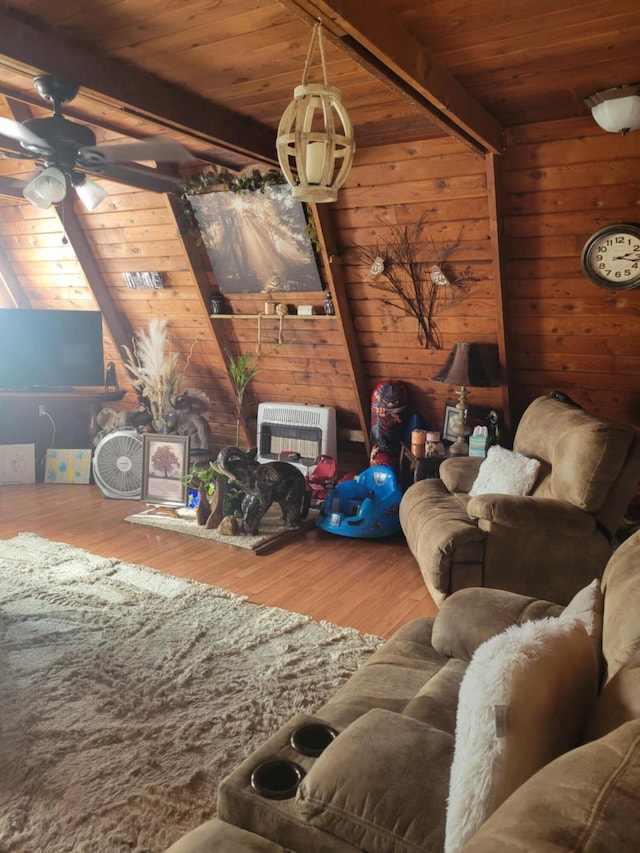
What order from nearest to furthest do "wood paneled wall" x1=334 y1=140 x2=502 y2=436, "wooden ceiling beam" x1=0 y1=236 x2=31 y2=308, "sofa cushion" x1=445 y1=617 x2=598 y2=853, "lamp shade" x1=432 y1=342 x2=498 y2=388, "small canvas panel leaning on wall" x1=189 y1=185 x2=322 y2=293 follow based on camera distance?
"sofa cushion" x1=445 y1=617 x2=598 y2=853 → "wood paneled wall" x1=334 y1=140 x2=502 y2=436 → "lamp shade" x1=432 y1=342 x2=498 y2=388 → "small canvas panel leaning on wall" x1=189 y1=185 x2=322 y2=293 → "wooden ceiling beam" x1=0 y1=236 x2=31 y2=308

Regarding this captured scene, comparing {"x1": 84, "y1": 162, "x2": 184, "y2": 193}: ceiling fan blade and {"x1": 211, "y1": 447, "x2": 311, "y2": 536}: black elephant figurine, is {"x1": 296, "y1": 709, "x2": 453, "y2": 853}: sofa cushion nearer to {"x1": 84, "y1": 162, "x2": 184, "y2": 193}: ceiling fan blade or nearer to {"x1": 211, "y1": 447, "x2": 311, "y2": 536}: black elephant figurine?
{"x1": 211, "y1": 447, "x2": 311, "y2": 536}: black elephant figurine

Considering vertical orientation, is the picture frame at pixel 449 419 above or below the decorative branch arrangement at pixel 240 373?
below

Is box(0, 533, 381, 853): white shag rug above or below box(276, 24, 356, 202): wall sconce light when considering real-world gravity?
below

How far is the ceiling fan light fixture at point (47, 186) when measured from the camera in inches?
125

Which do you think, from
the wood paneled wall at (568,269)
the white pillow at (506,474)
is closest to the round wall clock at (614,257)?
the wood paneled wall at (568,269)

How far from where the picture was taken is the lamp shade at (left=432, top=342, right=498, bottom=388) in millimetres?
4234

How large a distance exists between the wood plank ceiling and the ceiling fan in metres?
0.13

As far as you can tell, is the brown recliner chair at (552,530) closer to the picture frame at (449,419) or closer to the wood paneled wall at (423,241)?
the wood paneled wall at (423,241)

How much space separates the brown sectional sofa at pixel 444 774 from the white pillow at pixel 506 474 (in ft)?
5.66

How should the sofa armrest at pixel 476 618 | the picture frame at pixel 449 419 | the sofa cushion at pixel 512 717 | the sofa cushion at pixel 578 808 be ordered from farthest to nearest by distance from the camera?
1. the picture frame at pixel 449 419
2. the sofa armrest at pixel 476 618
3. the sofa cushion at pixel 512 717
4. the sofa cushion at pixel 578 808

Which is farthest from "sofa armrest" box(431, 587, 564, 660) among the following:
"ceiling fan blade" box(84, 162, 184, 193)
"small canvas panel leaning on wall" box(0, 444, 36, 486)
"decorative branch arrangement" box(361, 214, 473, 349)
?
"small canvas panel leaning on wall" box(0, 444, 36, 486)

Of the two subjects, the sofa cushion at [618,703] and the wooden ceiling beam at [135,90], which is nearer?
the sofa cushion at [618,703]

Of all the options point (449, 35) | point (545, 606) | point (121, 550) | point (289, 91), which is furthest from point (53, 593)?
point (449, 35)

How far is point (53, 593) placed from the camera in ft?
11.5
